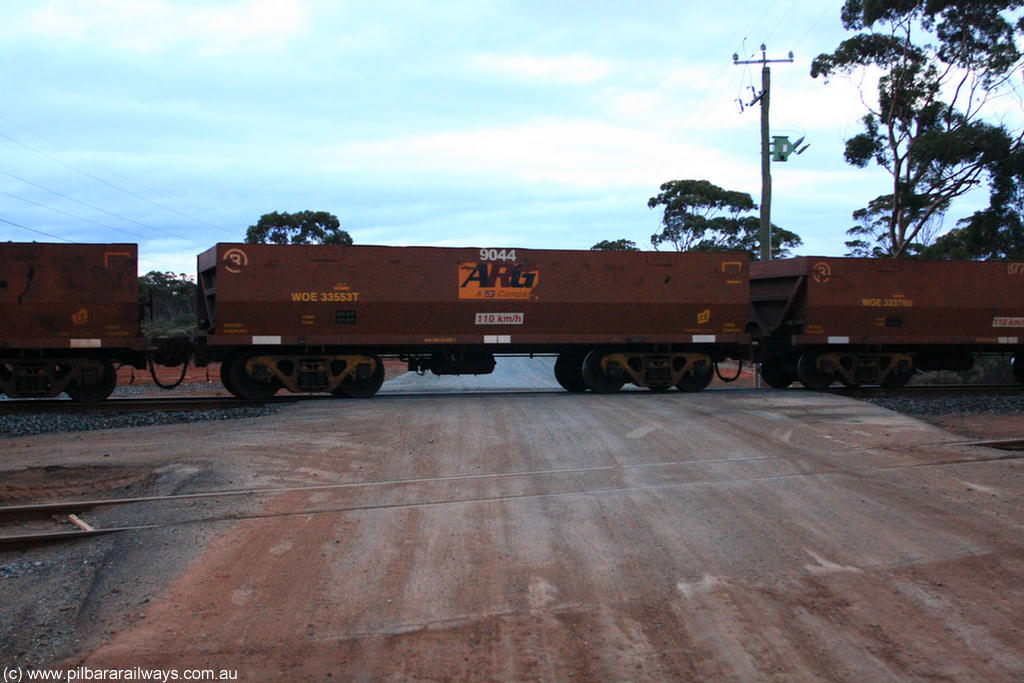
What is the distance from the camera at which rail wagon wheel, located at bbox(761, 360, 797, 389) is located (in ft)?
59.2

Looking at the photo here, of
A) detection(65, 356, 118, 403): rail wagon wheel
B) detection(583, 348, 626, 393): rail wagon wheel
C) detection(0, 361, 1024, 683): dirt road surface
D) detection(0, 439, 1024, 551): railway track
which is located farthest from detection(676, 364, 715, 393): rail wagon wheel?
detection(65, 356, 118, 403): rail wagon wheel

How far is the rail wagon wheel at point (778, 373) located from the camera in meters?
18.1

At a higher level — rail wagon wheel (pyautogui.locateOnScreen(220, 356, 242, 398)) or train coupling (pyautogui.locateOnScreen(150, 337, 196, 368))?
train coupling (pyautogui.locateOnScreen(150, 337, 196, 368))

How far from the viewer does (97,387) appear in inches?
568

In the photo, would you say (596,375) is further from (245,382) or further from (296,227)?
(296,227)

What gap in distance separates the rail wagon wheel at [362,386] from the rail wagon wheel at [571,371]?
13.2 ft

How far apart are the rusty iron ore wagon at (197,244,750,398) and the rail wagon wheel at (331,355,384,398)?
27 millimetres

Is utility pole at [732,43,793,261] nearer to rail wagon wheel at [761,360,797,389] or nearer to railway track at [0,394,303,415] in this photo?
rail wagon wheel at [761,360,797,389]

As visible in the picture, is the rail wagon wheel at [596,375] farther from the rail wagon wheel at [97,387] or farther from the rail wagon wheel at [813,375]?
the rail wagon wheel at [97,387]

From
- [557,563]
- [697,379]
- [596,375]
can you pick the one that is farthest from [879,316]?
[557,563]

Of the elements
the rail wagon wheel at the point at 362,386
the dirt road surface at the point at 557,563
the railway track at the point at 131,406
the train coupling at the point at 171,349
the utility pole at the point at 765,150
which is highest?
the utility pole at the point at 765,150

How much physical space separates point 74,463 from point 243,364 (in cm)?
622

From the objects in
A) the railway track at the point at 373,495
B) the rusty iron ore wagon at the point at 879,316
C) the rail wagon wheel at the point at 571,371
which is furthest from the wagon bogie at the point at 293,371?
the rusty iron ore wagon at the point at 879,316

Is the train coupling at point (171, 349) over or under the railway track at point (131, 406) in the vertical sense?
over
